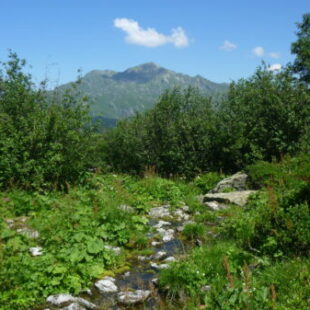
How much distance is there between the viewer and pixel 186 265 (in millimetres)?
6574

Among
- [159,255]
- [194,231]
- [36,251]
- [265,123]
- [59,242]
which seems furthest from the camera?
[265,123]

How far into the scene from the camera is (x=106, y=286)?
263 inches

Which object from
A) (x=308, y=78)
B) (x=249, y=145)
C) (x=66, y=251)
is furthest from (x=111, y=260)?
(x=308, y=78)

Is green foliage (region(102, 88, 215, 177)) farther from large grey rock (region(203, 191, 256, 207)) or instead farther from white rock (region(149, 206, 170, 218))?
white rock (region(149, 206, 170, 218))

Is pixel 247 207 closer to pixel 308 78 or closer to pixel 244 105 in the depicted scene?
pixel 244 105

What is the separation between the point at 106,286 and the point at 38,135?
349 inches

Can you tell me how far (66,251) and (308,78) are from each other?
4395 cm

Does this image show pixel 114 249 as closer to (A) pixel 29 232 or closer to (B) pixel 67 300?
(A) pixel 29 232

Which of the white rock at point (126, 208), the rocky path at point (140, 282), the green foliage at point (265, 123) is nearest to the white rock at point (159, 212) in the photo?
the rocky path at point (140, 282)

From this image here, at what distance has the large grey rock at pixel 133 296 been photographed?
6.07m

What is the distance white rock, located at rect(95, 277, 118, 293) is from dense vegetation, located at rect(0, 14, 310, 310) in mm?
210

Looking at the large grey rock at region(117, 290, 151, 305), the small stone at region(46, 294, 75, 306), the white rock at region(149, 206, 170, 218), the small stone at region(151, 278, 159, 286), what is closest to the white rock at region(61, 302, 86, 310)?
the small stone at region(46, 294, 75, 306)

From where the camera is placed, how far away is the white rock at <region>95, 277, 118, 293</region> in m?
6.58

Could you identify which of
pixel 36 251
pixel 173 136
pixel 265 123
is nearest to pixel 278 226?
pixel 36 251
